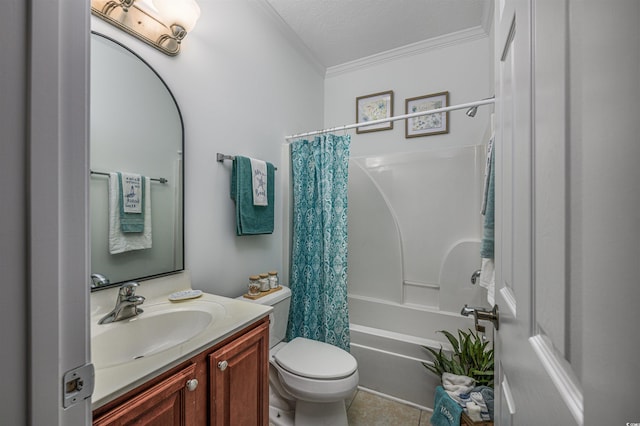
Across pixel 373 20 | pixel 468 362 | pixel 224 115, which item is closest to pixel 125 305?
pixel 224 115

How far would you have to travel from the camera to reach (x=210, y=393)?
89cm

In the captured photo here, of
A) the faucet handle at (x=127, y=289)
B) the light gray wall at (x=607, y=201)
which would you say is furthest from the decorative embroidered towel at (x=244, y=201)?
the light gray wall at (x=607, y=201)

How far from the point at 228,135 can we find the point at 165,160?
1.46ft

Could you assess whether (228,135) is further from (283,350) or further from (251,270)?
(283,350)

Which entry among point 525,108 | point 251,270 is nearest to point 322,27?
point 251,270

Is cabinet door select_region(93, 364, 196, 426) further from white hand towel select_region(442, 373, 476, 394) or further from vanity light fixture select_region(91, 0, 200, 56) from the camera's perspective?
vanity light fixture select_region(91, 0, 200, 56)

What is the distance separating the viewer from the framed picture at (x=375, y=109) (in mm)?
2480

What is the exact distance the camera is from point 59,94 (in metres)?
0.36

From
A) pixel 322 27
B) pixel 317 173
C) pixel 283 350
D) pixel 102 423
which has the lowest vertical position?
pixel 283 350

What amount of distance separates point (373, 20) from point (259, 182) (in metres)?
1.54

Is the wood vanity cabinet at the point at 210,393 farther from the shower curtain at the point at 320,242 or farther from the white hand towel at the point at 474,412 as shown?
the white hand towel at the point at 474,412

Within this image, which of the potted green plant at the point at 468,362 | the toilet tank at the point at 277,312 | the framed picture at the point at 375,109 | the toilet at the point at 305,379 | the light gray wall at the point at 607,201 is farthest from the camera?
the framed picture at the point at 375,109

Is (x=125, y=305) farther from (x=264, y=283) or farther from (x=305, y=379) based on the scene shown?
(x=305, y=379)

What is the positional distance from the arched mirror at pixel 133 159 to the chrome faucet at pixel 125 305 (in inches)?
3.4
